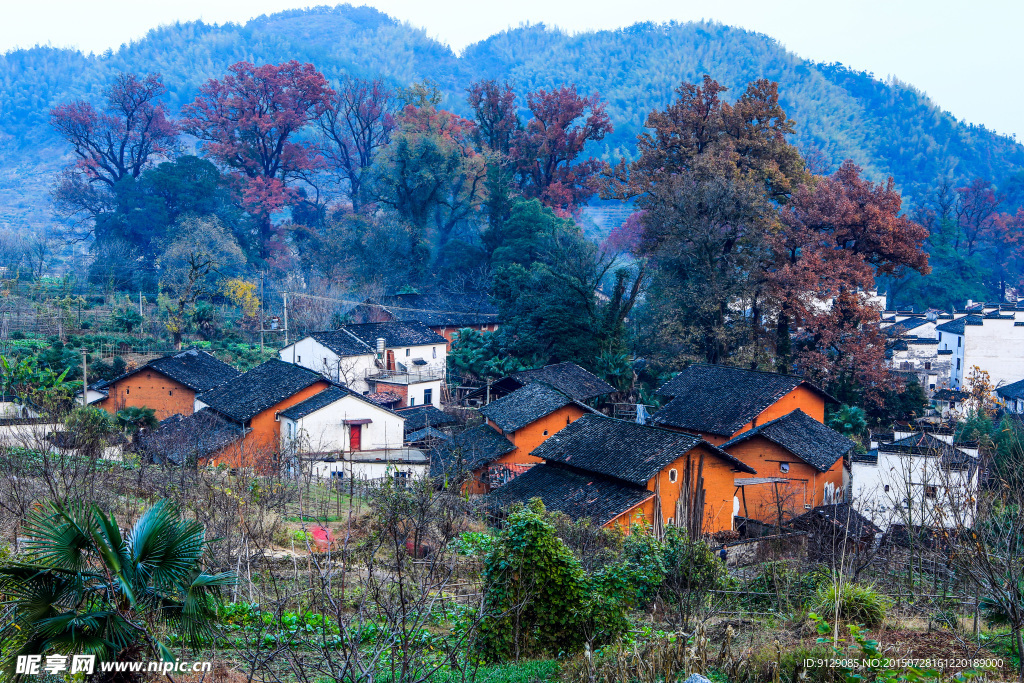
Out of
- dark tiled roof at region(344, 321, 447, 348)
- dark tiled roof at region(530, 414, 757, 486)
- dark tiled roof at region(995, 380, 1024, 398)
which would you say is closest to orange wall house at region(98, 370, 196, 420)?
dark tiled roof at region(344, 321, 447, 348)

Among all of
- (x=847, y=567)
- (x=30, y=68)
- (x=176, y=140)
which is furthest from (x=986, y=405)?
Result: (x=30, y=68)

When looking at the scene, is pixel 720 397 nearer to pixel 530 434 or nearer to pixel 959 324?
pixel 530 434

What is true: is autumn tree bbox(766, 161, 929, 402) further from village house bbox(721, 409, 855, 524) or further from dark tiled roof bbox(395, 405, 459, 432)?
dark tiled roof bbox(395, 405, 459, 432)

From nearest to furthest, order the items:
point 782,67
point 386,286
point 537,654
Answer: point 537,654, point 386,286, point 782,67

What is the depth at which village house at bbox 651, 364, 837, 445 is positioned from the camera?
21734 mm

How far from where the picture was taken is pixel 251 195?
4297 cm

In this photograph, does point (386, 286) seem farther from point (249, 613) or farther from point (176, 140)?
point (249, 613)

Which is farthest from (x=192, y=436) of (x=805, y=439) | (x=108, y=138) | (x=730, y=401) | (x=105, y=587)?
(x=108, y=138)

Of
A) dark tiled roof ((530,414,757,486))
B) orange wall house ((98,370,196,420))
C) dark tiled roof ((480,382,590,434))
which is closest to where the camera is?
dark tiled roof ((530,414,757,486))

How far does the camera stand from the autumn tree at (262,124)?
147ft

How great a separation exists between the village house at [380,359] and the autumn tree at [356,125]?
21.0m

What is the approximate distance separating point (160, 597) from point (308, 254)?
1643 inches

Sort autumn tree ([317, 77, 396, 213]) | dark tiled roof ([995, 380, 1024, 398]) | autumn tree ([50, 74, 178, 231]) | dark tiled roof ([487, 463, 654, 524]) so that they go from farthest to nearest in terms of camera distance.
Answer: autumn tree ([317, 77, 396, 213]), autumn tree ([50, 74, 178, 231]), dark tiled roof ([995, 380, 1024, 398]), dark tiled roof ([487, 463, 654, 524])

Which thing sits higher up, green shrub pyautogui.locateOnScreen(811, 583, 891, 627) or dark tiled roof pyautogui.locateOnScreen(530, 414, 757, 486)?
dark tiled roof pyautogui.locateOnScreen(530, 414, 757, 486)
